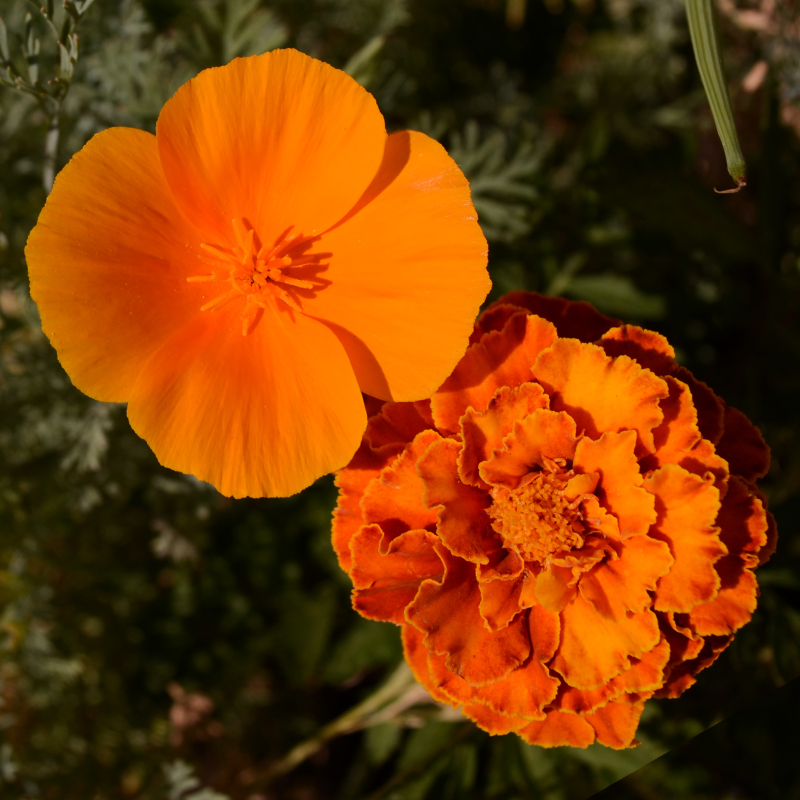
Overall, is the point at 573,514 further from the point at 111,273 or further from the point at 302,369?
the point at 111,273

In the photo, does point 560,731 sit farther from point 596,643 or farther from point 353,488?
point 353,488

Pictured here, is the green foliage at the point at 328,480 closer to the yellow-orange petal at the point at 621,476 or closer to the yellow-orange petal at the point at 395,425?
the yellow-orange petal at the point at 621,476

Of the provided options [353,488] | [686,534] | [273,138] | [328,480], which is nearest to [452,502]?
[353,488]

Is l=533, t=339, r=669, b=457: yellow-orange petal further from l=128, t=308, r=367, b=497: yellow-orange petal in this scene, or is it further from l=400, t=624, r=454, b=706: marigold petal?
l=400, t=624, r=454, b=706: marigold petal

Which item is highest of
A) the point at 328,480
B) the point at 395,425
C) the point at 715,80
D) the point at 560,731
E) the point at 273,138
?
the point at 715,80

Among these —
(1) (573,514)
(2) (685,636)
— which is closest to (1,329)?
(1) (573,514)

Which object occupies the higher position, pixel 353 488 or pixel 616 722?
pixel 353 488

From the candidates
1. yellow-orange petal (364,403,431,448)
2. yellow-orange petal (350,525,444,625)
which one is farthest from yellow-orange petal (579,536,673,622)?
yellow-orange petal (364,403,431,448)

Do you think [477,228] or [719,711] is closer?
[477,228]
